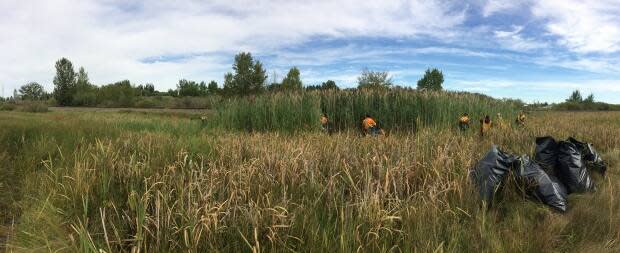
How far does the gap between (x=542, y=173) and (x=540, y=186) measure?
221 mm

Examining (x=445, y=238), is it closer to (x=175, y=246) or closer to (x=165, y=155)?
(x=175, y=246)

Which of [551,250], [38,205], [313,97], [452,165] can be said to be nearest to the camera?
[551,250]

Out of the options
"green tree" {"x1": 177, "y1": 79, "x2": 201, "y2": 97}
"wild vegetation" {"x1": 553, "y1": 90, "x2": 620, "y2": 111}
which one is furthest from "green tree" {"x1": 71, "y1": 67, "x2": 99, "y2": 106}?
"wild vegetation" {"x1": 553, "y1": 90, "x2": 620, "y2": 111}

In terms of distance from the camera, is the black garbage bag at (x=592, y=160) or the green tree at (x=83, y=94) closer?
the black garbage bag at (x=592, y=160)

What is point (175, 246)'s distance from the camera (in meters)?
3.44

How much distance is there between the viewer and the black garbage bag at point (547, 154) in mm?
6246

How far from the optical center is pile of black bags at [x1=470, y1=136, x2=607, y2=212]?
5066mm

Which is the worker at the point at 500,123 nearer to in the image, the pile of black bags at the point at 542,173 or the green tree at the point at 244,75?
the pile of black bags at the point at 542,173

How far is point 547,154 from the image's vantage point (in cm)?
638

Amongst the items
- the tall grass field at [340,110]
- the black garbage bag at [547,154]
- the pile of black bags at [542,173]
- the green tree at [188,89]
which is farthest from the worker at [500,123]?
the green tree at [188,89]

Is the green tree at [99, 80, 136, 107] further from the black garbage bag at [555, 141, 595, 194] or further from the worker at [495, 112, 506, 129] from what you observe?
the black garbage bag at [555, 141, 595, 194]

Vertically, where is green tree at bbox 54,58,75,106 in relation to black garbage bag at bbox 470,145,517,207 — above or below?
above

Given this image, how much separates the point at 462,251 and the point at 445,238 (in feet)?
0.70

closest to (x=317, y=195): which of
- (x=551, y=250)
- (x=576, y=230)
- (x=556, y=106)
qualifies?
(x=551, y=250)
